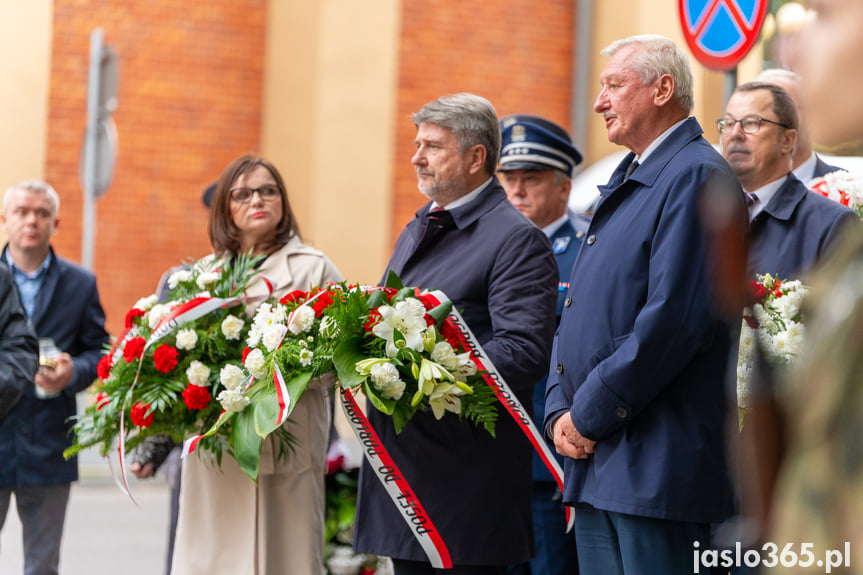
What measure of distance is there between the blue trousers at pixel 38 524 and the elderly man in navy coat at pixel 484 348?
6.23 ft

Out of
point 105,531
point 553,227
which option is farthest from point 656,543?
point 105,531

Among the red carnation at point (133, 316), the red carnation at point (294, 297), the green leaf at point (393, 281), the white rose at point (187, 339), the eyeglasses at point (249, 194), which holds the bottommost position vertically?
the white rose at point (187, 339)

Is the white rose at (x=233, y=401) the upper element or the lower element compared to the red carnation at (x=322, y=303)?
lower

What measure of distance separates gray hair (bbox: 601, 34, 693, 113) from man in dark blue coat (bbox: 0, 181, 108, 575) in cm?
291

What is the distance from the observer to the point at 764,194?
3.76 metres

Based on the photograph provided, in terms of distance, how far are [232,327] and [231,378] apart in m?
0.29

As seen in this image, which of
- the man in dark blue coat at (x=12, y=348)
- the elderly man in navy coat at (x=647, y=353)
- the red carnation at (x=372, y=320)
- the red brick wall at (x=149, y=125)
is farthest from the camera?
the red brick wall at (x=149, y=125)

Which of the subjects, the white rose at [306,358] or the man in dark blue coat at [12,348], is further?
the man in dark blue coat at [12,348]

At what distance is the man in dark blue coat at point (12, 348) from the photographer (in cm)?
442

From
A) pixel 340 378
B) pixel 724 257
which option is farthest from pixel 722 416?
pixel 724 257

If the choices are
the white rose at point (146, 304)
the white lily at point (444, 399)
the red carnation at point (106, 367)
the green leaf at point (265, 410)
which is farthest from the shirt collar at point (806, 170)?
the red carnation at point (106, 367)

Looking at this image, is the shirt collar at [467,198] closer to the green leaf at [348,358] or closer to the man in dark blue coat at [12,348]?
the green leaf at [348,358]

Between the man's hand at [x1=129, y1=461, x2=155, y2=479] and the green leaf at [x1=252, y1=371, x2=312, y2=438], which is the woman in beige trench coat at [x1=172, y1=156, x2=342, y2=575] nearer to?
the man's hand at [x1=129, y1=461, x2=155, y2=479]

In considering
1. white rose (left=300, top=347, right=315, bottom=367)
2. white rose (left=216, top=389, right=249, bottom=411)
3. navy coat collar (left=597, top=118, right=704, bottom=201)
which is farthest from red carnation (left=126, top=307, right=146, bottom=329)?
navy coat collar (left=597, top=118, right=704, bottom=201)
